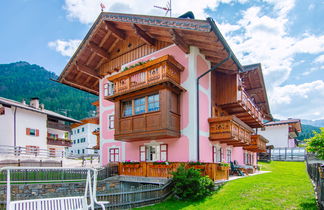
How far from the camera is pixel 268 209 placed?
331 inches

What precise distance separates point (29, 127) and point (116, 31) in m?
21.3

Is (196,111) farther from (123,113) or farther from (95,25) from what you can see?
(95,25)

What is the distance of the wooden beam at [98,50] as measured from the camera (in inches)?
777

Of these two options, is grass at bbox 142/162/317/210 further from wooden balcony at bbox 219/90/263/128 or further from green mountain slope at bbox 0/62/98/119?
green mountain slope at bbox 0/62/98/119

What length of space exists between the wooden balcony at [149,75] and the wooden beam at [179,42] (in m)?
0.92

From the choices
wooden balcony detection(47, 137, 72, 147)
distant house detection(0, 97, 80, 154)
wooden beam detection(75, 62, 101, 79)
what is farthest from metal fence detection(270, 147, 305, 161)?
distant house detection(0, 97, 80, 154)

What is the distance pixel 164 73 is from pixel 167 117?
2538mm

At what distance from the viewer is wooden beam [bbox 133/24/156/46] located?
16.0 m

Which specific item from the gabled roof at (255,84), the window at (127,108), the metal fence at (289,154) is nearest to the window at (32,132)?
the window at (127,108)

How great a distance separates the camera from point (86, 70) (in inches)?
834

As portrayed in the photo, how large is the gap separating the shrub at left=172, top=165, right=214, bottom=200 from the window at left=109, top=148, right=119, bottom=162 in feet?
26.4

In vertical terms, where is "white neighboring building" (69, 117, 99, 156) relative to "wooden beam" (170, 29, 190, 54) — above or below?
below

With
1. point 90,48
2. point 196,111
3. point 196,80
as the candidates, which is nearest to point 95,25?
point 90,48

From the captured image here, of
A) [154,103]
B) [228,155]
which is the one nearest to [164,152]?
[154,103]
